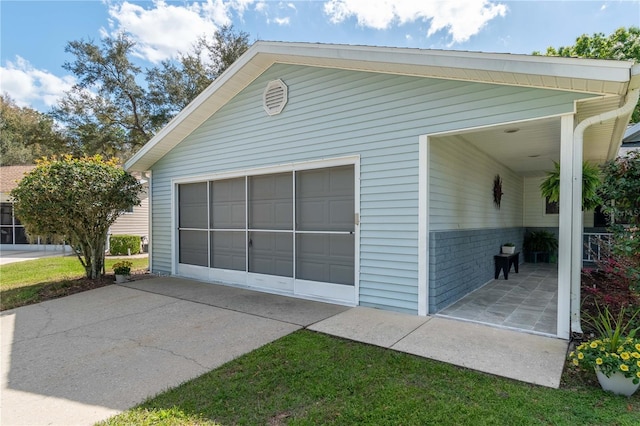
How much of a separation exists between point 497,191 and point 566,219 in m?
4.32

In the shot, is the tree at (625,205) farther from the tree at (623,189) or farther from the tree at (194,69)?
the tree at (194,69)

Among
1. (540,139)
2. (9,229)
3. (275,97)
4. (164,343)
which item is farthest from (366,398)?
(9,229)

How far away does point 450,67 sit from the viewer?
3.97 m

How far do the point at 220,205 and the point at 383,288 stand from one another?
4.05 metres

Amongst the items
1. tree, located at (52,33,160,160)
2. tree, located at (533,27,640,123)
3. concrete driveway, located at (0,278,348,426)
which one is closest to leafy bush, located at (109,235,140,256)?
tree, located at (52,33,160,160)

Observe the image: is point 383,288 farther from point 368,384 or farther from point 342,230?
point 368,384

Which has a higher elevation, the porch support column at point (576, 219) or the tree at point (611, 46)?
the tree at point (611, 46)

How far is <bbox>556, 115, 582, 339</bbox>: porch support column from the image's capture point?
362cm

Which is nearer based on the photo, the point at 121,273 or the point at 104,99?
the point at 121,273

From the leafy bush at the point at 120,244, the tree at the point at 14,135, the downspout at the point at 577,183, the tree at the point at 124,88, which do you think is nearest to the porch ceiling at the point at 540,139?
the downspout at the point at 577,183

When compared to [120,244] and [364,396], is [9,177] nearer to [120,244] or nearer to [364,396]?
[120,244]

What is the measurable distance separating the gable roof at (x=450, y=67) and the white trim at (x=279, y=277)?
1.42 metres

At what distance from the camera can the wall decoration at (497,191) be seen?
24.9ft

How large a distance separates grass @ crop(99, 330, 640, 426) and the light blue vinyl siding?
1.73 meters
